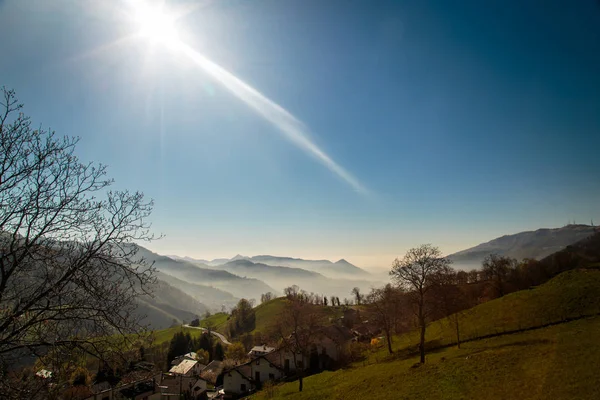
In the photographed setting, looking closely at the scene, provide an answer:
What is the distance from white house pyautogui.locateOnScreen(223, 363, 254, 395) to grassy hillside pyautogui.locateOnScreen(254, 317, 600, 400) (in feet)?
95.8

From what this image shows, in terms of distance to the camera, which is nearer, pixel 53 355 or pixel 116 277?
pixel 53 355

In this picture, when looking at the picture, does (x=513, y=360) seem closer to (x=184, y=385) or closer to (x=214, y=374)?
(x=184, y=385)

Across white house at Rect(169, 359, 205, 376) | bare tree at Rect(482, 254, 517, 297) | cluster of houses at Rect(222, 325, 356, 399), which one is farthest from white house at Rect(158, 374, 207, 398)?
bare tree at Rect(482, 254, 517, 297)

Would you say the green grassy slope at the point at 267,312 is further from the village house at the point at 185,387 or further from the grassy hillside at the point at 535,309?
the grassy hillside at the point at 535,309

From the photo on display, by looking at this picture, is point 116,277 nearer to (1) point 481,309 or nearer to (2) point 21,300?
(2) point 21,300

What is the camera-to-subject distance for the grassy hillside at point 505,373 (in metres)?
16.4

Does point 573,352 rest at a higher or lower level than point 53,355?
lower

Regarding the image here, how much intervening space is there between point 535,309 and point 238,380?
2155 inches

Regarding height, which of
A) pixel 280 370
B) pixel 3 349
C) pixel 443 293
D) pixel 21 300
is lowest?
pixel 280 370

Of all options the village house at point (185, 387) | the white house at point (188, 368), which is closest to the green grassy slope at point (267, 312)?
the white house at point (188, 368)

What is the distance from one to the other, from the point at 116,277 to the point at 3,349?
273 cm

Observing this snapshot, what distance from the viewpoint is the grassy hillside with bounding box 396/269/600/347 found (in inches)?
1241

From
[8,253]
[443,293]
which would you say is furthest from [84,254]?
[443,293]

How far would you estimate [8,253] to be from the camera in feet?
22.5
